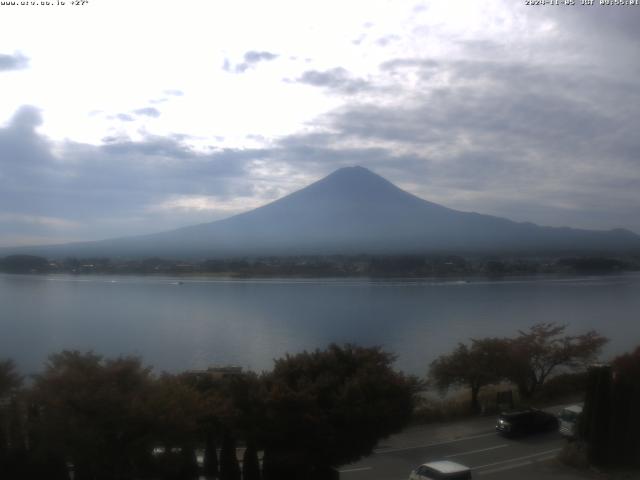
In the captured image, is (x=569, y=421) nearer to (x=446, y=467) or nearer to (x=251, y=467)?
(x=446, y=467)

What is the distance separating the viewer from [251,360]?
1391 cm

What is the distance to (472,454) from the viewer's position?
788 cm

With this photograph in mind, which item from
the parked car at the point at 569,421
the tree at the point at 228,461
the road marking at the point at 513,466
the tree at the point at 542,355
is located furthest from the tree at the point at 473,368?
the tree at the point at 228,461

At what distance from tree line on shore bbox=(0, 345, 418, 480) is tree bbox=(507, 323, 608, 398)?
578 centimetres

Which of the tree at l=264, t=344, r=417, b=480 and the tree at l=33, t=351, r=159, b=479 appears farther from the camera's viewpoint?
the tree at l=264, t=344, r=417, b=480

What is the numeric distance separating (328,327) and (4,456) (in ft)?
43.0

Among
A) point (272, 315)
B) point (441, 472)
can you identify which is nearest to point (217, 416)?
point (441, 472)

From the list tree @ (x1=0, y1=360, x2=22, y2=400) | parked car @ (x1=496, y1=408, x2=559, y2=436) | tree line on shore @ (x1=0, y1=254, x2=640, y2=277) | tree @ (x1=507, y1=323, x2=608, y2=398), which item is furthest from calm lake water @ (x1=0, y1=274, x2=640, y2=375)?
parked car @ (x1=496, y1=408, x2=559, y2=436)

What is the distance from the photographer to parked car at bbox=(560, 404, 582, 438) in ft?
26.4

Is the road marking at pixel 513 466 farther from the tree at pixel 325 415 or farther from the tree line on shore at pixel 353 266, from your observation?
the tree line on shore at pixel 353 266

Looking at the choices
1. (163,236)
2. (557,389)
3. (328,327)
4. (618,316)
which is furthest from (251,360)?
(163,236)

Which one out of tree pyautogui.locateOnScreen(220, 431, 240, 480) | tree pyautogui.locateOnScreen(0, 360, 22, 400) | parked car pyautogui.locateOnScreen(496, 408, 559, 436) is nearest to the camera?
tree pyautogui.locateOnScreen(0, 360, 22, 400)

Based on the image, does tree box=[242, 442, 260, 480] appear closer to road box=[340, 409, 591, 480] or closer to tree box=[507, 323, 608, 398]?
road box=[340, 409, 591, 480]

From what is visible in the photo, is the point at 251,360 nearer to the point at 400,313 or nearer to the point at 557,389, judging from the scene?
the point at 557,389
